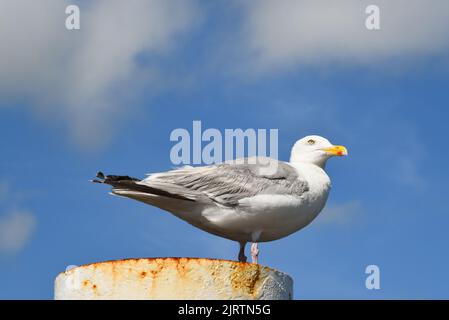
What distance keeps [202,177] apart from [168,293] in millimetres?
2819

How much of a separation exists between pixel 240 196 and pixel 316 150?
158cm

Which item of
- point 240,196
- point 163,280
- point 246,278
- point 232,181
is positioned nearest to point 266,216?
point 240,196

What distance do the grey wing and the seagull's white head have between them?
66 centimetres

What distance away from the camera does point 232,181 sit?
10.2 meters

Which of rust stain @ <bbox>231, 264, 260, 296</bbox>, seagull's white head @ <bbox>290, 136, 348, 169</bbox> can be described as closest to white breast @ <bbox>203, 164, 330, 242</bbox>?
seagull's white head @ <bbox>290, 136, 348, 169</bbox>

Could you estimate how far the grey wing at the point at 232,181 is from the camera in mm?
10008

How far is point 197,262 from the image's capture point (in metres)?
7.63

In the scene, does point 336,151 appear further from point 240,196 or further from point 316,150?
point 240,196

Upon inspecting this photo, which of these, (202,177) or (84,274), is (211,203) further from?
(84,274)

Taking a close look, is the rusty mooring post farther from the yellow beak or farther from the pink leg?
the yellow beak

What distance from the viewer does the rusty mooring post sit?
24.8 feet

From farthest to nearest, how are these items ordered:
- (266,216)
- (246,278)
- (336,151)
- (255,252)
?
(336,151)
(255,252)
(266,216)
(246,278)
